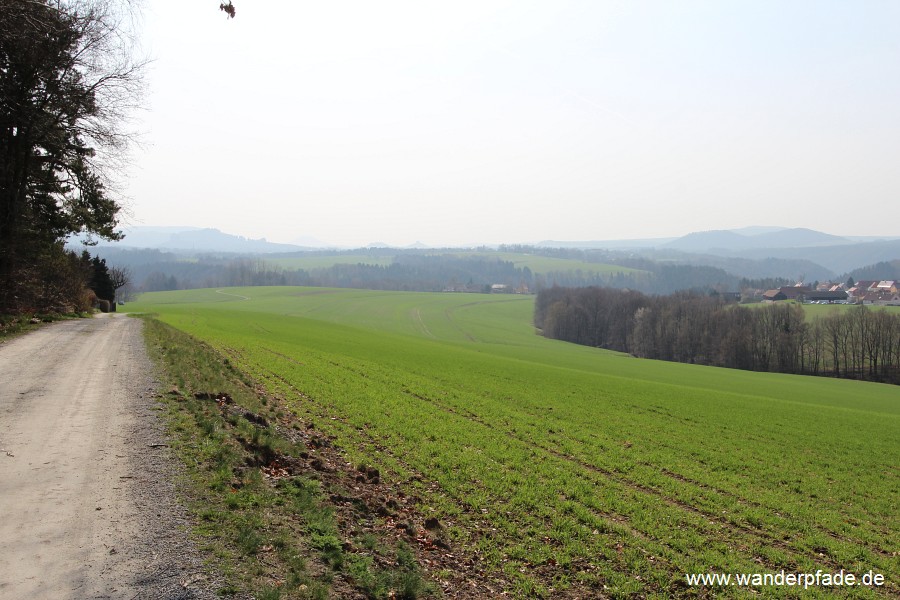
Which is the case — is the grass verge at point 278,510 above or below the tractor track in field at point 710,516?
above

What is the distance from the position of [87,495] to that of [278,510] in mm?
2607

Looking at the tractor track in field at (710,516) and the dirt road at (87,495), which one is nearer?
the dirt road at (87,495)

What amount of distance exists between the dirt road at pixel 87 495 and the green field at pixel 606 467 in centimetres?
483

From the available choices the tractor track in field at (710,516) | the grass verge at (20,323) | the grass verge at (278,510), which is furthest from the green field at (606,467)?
the grass verge at (20,323)

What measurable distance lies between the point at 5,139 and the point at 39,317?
28.7ft

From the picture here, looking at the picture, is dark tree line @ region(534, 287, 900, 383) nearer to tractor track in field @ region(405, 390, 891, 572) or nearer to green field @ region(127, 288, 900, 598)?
green field @ region(127, 288, 900, 598)

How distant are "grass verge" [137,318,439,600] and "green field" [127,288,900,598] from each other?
5.16 ft

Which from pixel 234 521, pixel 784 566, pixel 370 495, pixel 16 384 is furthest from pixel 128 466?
pixel 784 566

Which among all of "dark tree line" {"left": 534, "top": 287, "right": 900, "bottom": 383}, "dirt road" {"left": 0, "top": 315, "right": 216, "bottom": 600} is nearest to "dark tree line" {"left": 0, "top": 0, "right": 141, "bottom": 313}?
"dirt road" {"left": 0, "top": 315, "right": 216, "bottom": 600}

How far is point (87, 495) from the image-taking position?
24.1ft

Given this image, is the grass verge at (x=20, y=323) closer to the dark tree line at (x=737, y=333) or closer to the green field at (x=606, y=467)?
the green field at (x=606, y=467)

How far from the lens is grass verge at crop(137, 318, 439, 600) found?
6.30 metres

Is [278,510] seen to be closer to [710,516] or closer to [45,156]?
[710,516]

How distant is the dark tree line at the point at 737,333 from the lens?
73750mm
